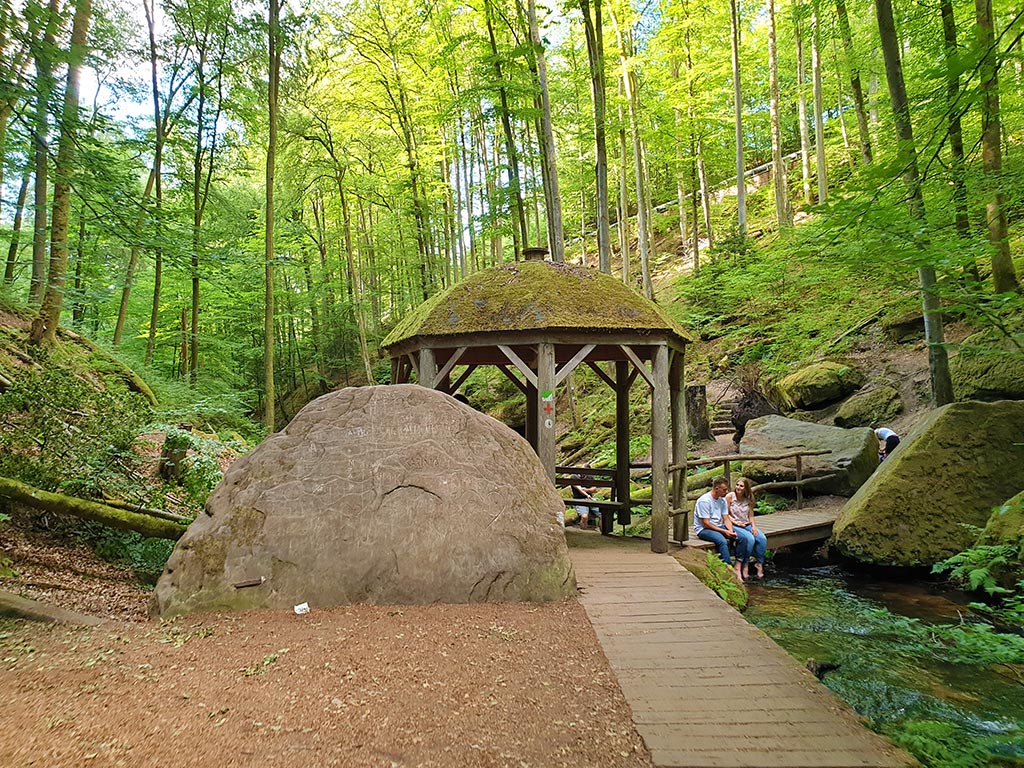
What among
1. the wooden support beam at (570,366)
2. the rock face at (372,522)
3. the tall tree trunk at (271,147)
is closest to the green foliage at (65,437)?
the rock face at (372,522)

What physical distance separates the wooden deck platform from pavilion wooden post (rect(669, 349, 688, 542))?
1.62 ft

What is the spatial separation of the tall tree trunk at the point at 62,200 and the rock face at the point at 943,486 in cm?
1069

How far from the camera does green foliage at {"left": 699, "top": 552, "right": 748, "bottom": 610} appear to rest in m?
6.67

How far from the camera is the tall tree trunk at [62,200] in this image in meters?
5.35

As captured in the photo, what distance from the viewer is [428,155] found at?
21.4 meters

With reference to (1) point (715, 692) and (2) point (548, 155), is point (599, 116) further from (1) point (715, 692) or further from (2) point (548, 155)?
(1) point (715, 692)

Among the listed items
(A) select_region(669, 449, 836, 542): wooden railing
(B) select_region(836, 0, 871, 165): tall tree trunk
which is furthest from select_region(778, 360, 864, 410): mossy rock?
(B) select_region(836, 0, 871, 165): tall tree trunk

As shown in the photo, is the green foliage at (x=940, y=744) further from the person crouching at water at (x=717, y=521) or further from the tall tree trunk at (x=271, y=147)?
the tall tree trunk at (x=271, y=147)

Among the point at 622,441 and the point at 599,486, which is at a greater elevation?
the point at 622,441

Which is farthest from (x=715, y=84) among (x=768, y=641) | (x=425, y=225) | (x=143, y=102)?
(x=768, y=641)

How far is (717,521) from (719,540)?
29cm

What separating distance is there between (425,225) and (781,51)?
19486mm

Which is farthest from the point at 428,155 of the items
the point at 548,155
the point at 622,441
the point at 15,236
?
the point at 622,441

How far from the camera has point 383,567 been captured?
15.8 ft
